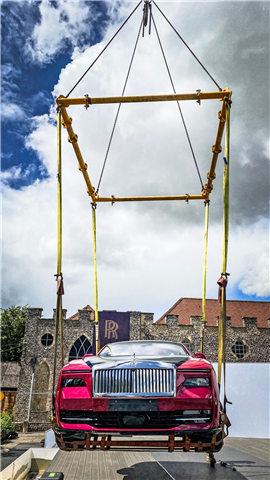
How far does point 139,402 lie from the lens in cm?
263

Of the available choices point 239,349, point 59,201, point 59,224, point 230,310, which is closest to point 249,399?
point 239,349

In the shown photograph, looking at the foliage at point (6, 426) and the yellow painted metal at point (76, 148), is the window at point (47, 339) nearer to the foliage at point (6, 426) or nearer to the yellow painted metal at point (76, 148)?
the foliage at point (6, 426)

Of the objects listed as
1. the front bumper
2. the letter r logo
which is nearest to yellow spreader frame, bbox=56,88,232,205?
the front bumper

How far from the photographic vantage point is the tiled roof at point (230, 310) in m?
22.4

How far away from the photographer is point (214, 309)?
23.1 metres

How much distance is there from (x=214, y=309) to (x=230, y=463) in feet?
57.5

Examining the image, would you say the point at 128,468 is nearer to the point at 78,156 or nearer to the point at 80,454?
the point at 80,454

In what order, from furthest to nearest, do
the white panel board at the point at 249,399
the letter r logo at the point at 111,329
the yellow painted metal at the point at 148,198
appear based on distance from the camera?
the letter r logo at the point at 111,329, the white panel board at the point at 249,399, the yellow painted metal at the point at 148,198

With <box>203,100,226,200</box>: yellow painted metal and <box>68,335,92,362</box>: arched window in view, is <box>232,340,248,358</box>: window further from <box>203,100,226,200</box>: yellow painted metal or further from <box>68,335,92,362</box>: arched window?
<box>203,100,226,200</box>: yellow painted metal

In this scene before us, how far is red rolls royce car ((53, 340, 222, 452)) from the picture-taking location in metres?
2.62

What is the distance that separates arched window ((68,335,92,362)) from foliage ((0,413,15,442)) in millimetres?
4434

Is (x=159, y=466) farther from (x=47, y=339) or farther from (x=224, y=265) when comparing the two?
(x=47, y=339)

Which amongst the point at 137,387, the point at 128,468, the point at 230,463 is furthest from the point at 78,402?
the point at 230,463

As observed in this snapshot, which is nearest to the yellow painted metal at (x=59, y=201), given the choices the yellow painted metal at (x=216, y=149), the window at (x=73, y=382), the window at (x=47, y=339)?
the window at (x=73, y=382)
